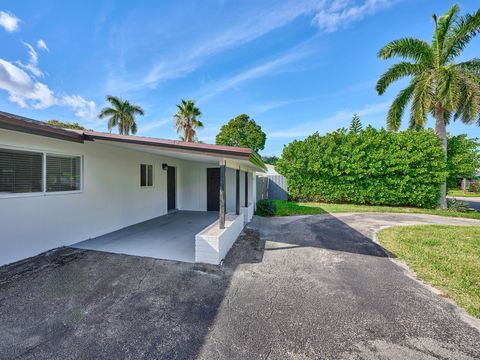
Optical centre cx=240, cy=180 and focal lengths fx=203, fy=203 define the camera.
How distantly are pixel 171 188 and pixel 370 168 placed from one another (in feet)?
35.9

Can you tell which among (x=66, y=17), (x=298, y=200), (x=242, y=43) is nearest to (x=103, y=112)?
(x=66, y=17)

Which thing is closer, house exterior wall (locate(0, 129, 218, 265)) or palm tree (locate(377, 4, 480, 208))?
house exterior wall (locate(0, 129, 218, 265))

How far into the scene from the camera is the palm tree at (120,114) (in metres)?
20.5

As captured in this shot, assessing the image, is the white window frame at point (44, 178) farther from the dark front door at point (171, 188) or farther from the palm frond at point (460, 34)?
the palm frond at point (460, 34)

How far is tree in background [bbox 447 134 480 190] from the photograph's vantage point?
434 inches

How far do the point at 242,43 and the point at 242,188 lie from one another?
20.8 feet

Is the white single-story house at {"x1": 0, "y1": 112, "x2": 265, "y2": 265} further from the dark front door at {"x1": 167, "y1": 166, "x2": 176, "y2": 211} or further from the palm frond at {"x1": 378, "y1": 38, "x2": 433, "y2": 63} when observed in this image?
the palm frond at {"x1": 378, "y1": 38, "x2": 433, "y2": 63}

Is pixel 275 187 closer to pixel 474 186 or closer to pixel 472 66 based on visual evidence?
pixel 472 66

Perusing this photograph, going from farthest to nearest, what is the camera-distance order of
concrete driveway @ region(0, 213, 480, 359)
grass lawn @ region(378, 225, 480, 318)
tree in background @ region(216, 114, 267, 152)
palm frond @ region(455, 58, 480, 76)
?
tree in background @ region(216, 114, 267, 152)
palm frond @ region(455, 58, 480, 76)
grass lawn @ region(378, 225, 480, 318)
concrete driveway @ region(0, 213, 480, 359)

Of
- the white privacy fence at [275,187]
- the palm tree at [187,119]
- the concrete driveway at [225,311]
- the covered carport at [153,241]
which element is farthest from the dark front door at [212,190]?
the palm tree at [187,119]

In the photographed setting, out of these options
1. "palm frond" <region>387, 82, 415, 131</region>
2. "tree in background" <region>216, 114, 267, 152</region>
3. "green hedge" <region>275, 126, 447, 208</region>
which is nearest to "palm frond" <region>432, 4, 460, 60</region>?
"palm frond" <region>387, 82, 415, 131</region>

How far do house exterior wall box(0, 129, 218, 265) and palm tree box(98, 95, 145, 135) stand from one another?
15678 mm

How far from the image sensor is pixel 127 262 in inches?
165

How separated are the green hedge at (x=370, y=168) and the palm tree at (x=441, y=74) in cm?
90
